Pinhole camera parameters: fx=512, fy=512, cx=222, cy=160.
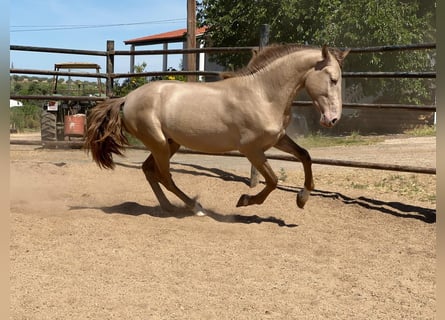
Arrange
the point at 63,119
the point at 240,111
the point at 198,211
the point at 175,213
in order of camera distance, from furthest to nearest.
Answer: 1. the point at 63,119
2. the point at 175,213
3. the point at 198,211
4. the point at 240,111

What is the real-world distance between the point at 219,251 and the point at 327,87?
183 centimetres

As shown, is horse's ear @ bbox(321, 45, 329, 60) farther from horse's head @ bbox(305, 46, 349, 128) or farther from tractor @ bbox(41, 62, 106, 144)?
tractor @ bbox(41, 62, 106, 144)

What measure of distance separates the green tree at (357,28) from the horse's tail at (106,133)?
10605 mm

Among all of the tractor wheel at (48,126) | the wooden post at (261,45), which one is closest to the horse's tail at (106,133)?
the wooden post at (261,45)

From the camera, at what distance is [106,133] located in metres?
5.58

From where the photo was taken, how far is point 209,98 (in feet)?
16.9

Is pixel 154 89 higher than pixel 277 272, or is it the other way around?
pixel 154 89

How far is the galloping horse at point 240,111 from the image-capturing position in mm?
4812

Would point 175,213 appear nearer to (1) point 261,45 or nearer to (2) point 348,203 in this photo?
(2) point 348,203

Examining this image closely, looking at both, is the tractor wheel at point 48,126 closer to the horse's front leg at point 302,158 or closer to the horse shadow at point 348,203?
the horse shadow at point 348,203

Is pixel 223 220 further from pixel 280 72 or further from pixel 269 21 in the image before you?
pixel 269 21

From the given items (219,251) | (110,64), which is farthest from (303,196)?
(110,64)

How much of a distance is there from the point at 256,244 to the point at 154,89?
2.11 meters

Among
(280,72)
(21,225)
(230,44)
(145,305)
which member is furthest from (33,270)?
(230,44)
